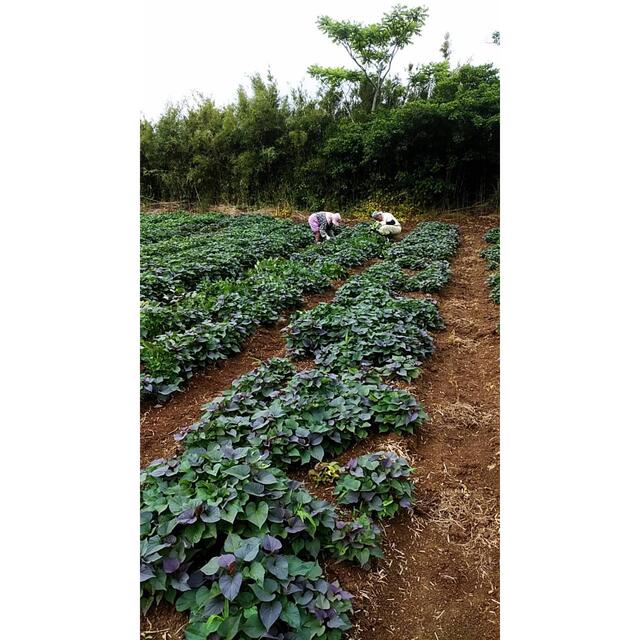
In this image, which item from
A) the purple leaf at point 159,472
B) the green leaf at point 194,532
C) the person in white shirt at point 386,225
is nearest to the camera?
the green leaf at point 194,532

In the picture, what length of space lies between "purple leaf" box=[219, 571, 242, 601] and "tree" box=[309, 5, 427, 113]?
1556 cm

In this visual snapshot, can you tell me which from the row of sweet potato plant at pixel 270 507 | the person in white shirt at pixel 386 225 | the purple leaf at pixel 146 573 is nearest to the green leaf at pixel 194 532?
the row of sweet potato plant at pixel 270 507

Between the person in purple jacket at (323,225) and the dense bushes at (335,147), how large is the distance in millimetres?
4924

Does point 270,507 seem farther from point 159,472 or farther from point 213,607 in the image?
point 159,472

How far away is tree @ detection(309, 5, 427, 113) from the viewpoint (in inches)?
571

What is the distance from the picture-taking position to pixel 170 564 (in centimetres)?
160

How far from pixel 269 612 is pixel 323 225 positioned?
8.92 m

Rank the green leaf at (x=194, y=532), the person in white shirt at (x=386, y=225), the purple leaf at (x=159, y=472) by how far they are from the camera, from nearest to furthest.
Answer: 1. the green leaf at (x=194, y=532)
2. the purple leaf at (x=159, y=472)
3. the person in white shirt at (x=386, y=225)

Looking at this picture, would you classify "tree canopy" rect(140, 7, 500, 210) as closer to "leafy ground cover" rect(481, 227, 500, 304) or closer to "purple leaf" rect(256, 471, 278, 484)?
"leafy ground cover" rect(481, 227, 500, 304)

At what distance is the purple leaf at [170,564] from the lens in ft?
5.22

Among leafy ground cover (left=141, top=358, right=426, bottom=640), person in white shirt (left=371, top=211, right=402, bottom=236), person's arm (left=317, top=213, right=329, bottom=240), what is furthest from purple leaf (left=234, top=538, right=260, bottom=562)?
person in white shirt (left=371, top=211, right=402, bottom=236)

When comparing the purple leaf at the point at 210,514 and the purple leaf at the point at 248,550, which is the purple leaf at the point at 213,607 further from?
the purple leaf at the point at 210,514

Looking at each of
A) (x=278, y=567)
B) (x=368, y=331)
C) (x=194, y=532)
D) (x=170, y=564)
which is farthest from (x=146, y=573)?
(x=368, y=331)

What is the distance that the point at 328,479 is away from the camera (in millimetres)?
2365
